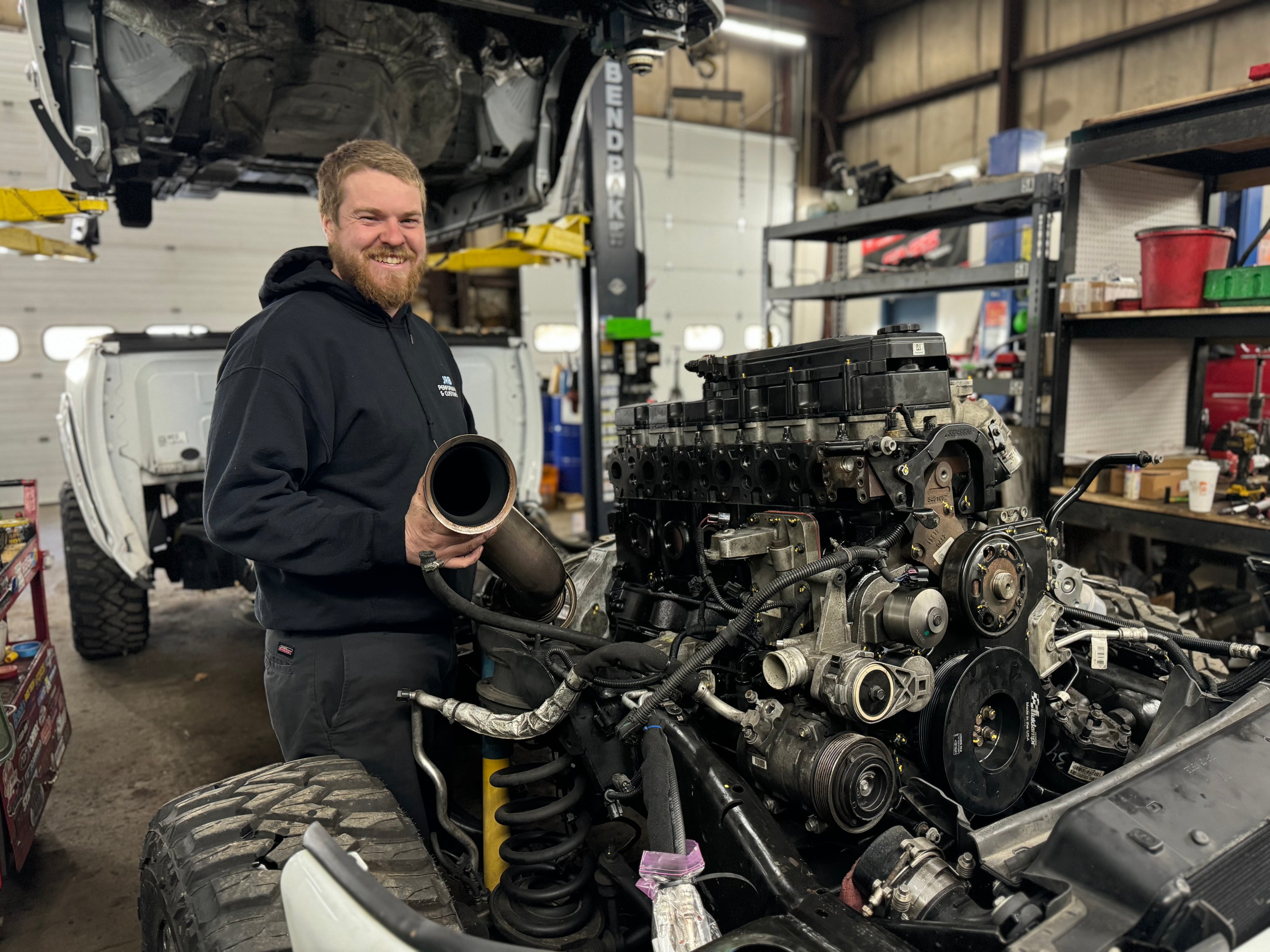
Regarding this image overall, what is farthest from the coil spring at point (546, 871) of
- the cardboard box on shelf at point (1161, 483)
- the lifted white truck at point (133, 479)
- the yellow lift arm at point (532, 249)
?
the yellow lift arm at point (532, 249)

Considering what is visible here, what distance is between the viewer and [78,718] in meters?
3.96

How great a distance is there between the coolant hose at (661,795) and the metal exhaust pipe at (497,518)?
0.51 metres

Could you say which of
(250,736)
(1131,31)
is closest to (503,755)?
(250,736)

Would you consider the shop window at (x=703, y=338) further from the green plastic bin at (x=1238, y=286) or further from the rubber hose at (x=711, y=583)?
the rubber hose at (x=711, y=583)

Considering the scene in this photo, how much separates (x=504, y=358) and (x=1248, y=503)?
3.86 m

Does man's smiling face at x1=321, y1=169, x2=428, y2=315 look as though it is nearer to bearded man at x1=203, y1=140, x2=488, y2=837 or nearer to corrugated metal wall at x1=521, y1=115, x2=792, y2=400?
bearded man at x1=203, y1=140, x2=488, y2=837

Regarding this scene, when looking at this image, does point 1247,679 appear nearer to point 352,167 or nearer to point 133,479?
point 352,167

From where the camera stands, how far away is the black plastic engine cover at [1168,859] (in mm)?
1109

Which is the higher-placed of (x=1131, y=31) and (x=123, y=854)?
(x=1131, y=31)

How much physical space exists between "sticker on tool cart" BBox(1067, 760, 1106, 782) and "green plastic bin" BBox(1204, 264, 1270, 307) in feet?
8.46

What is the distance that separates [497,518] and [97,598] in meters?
4.08

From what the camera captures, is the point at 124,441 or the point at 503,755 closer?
the point at 503,755

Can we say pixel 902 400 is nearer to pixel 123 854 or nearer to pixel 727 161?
pixel 123 854

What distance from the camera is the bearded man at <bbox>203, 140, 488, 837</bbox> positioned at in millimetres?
1737
